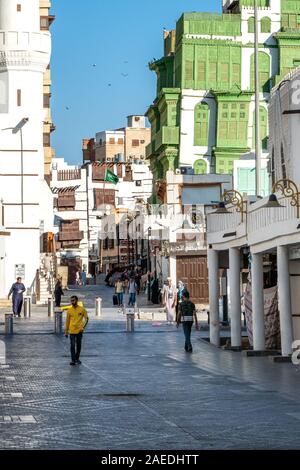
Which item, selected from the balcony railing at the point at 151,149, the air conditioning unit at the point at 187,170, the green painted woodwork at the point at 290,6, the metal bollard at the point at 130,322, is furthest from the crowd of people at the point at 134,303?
the green painted woodwork at the point at 290,6

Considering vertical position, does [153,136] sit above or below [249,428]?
above

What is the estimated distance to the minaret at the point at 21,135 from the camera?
236 feet

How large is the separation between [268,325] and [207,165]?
47152 millimetres

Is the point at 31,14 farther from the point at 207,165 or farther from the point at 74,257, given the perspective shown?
the point at 74,257

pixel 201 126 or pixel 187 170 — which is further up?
pixel 201 126

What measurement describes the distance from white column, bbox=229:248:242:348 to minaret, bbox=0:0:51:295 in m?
36.9

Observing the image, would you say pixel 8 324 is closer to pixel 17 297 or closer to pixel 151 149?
pixel 17 297

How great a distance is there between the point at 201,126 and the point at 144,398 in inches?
2352

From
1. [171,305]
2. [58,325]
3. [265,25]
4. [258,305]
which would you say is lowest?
[58,325]

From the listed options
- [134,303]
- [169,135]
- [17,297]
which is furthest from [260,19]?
[17,297]

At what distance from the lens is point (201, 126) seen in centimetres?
8075

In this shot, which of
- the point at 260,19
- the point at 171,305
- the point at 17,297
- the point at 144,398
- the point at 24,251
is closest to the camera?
the point at 144,398
